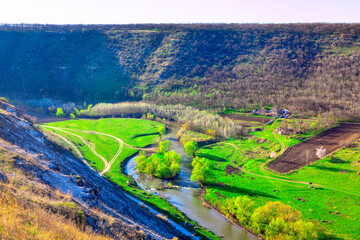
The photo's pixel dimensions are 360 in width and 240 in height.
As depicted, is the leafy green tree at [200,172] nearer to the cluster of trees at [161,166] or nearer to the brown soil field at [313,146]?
the cluster of trees at [161,166]

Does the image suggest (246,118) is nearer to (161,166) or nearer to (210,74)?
(210,74)

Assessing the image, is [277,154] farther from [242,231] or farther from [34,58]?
[34,58]

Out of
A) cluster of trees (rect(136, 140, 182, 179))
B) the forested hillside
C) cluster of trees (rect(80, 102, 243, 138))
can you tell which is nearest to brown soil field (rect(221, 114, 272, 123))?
cluster of trees (rect(80, 102, 243, 138))

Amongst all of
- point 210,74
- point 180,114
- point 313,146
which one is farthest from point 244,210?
point 210,74

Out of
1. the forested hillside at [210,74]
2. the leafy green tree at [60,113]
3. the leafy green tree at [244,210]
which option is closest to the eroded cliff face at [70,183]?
the leafy green tree at [244,210]

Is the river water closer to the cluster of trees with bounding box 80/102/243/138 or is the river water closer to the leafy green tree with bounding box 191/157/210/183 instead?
the leafy green tree with bounding box 191/157/210/183

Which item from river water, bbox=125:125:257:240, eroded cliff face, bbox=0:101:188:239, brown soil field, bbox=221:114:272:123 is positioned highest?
eroded cliff face, bbox=0:101:188:239
